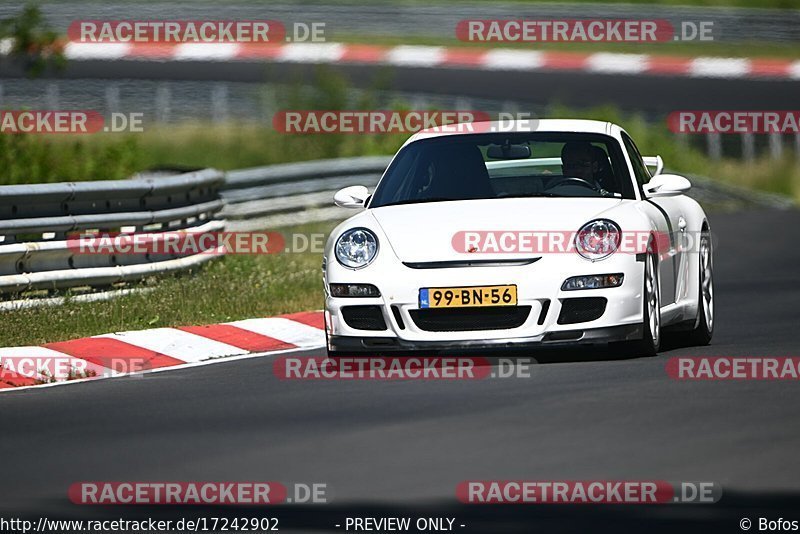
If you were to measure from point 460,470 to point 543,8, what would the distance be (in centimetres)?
2729

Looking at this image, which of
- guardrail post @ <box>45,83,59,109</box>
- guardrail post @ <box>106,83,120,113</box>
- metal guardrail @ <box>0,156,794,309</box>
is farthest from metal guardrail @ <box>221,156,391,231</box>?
guardrail post @ <box>45,83,59,109</box>

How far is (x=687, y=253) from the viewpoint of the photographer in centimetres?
1134

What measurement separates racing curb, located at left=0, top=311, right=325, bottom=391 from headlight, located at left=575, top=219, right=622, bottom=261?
2654 millimetres

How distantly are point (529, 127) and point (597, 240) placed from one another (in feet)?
5.03

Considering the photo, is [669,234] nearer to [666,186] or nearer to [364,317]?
[666,186]

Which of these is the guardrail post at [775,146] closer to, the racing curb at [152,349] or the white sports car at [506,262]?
the racing curb at [152,349]

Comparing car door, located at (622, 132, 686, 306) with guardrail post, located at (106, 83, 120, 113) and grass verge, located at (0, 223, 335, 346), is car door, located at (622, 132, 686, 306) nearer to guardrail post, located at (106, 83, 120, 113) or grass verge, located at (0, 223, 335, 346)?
grass verge, located at (0, 223, 335, 346)

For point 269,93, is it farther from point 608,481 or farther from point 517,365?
point 608,481

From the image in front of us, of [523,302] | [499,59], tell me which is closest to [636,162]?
[523,302]

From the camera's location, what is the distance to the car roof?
11.3 metres

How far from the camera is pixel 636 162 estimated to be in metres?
11.5

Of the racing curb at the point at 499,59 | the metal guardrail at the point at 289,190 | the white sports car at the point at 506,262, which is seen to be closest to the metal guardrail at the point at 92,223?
the metal guardrail at the point at 289,190

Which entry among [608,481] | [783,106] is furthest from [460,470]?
[783,106]

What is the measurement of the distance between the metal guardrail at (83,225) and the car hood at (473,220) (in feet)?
11.3
